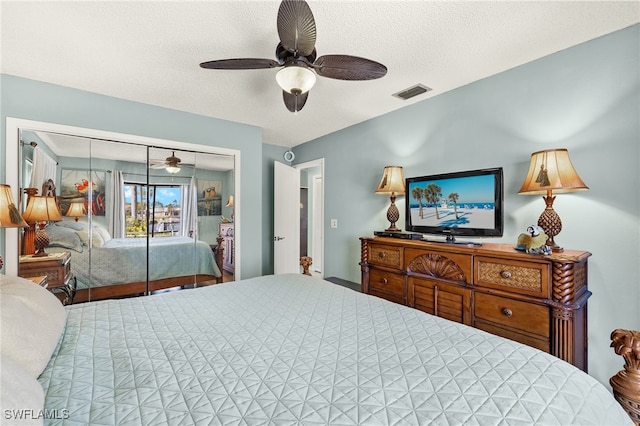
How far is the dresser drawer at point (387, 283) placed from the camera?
7.92 feet

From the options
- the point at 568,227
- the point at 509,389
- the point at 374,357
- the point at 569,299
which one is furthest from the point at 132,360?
the point at 568,227

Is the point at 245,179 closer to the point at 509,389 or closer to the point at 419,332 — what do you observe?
the point at 419,332

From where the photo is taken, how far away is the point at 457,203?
7.87 feet

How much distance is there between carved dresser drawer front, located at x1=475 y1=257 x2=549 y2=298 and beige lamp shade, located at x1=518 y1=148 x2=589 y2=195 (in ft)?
1.65

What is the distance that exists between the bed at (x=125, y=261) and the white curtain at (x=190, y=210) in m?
0.10

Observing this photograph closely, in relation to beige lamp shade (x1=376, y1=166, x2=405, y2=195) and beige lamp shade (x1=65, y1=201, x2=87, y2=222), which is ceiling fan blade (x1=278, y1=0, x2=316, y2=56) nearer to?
beige lamp shade (x1=376, y1=166, x2=405, y2=195)

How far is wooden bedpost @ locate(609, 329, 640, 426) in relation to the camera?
2.86ft

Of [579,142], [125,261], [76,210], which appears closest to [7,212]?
[76,210]

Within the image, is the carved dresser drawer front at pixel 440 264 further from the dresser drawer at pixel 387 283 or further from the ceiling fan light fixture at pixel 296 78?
the ceiling fan light fixture at pixel 296 78

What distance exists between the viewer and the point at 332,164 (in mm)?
3926

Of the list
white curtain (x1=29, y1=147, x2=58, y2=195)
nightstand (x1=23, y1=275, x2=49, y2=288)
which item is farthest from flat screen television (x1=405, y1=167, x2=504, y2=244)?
white curtain (x1=29, y1=147, x2=58, y2=195)

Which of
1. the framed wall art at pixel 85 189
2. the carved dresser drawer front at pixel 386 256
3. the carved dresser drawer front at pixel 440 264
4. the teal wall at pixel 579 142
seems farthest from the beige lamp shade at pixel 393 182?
the framed wall art at pixel 85 189

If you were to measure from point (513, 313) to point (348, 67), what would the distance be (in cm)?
180

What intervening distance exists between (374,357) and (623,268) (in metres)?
1.81
